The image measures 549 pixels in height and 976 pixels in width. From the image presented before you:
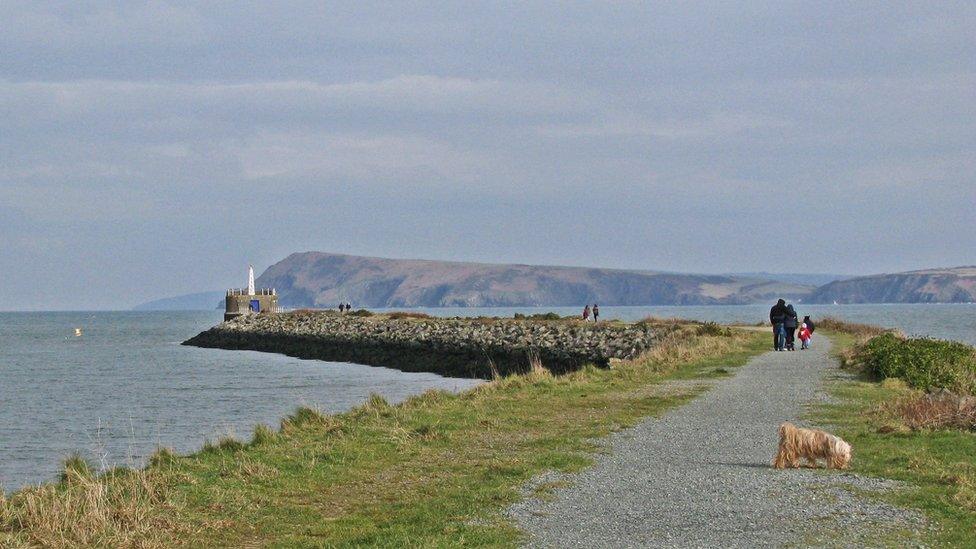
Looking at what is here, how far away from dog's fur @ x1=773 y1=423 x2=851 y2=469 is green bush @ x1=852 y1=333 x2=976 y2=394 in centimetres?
894

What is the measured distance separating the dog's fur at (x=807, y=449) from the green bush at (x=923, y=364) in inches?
352

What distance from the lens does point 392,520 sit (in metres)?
10.5

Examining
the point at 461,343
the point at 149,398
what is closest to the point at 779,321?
the point at 149,398

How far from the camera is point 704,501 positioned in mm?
10930

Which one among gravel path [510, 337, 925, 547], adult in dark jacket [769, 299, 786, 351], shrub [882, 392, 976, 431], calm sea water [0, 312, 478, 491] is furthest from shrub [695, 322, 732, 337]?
gravel path [510, 337, 925, 547]

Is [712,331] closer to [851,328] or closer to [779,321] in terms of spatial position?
[851,328]

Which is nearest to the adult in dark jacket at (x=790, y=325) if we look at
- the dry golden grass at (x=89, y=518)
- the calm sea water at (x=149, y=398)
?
the calm sea water at (x=149, y=398)

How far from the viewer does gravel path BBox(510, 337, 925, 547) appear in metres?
9.35

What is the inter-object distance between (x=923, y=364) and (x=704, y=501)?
16408 mm

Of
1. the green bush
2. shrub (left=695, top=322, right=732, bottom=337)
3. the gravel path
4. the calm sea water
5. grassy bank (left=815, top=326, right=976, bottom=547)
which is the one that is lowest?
the calm sea water

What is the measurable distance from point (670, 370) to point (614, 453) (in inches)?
620

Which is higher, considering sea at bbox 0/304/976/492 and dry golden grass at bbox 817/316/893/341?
dry golden grass at bbox 817/316/893/341

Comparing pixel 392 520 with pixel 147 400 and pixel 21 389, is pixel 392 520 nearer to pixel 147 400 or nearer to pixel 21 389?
pixel 147 400

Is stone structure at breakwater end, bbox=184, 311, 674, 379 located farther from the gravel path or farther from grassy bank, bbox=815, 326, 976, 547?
the gravel path
